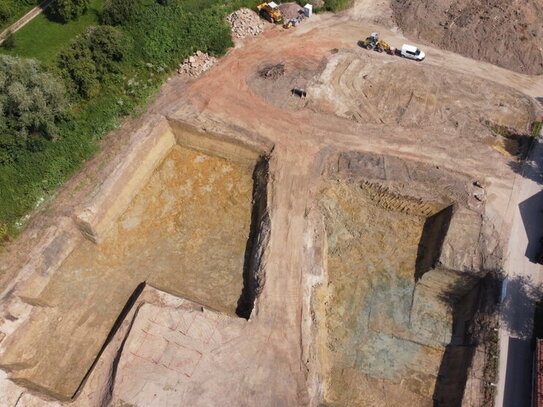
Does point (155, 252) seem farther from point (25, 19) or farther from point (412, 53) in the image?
point (412, 53)

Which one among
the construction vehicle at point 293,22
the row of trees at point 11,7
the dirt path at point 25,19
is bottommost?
the construction vehicle at point 293,22

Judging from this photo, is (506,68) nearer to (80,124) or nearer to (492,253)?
(492,253)

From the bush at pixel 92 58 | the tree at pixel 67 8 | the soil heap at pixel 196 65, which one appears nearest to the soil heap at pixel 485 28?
the soil heap at pixel 196 65

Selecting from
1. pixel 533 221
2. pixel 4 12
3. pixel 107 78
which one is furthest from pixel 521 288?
pixel 4 12

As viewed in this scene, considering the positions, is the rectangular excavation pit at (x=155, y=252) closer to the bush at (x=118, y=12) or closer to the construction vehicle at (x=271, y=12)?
the bush at (x=118, y=12)

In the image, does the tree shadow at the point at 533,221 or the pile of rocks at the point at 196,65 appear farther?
the pile of rocks at the point at 196,65

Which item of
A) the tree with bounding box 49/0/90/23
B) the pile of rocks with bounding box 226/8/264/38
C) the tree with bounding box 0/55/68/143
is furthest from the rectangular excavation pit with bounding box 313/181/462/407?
the tree with bounding box 49/0/90/23

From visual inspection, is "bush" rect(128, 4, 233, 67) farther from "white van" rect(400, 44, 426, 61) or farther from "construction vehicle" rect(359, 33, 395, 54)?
"white van" rect(400, 44, 426, 61)
